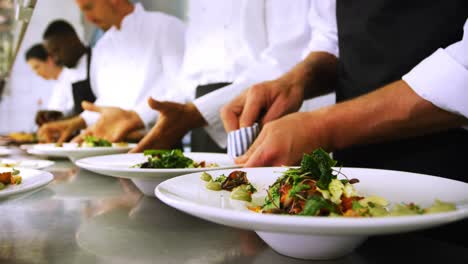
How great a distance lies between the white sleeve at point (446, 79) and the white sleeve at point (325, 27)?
30.7 inches

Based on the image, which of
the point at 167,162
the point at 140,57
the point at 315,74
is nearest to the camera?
the point at 167,162

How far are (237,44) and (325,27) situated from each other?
2.62ft

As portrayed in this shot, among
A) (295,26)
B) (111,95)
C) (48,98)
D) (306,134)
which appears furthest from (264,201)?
(48,98)

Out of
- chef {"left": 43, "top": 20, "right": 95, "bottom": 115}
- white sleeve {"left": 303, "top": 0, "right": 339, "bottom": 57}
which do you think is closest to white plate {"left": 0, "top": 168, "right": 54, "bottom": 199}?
white sleeve {"left": 303, "top": 0, "right": 339, "bottom": 57}

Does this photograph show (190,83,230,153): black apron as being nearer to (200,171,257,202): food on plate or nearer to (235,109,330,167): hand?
(235,109,330,167): hand

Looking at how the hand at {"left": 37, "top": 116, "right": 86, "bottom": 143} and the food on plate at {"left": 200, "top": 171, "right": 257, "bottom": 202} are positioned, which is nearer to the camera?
the food on plate at {"left": 200, "top": 171, "right": 257, "bottom": 202}

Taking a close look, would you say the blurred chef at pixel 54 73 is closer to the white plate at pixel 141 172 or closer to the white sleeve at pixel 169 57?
the white sleeve at pixel 169 57

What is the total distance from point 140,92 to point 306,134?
2844mm

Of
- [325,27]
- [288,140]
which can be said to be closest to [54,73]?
[325,27]

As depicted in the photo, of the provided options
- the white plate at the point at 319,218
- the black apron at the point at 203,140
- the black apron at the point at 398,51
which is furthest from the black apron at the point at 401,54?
the black apron at the point at 203,140

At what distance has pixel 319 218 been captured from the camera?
44 cm

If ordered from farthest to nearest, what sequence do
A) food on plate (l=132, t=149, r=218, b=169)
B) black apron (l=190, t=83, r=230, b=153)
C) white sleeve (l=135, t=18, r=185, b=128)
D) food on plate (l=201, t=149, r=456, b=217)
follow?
white sleeve (l=135, t=18, r=185, b=128) < black apron (l=190, t=83, r=230, b=153) < food on plate (l=132, t=149, r=218, b=169) < food on plate (l=201, t=149, r=456, b=217)

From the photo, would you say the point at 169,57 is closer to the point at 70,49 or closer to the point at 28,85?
the point at 70,49

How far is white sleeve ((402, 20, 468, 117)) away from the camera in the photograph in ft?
2.82
